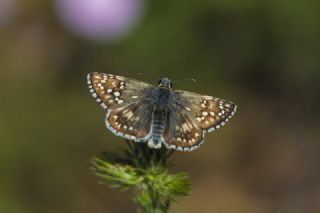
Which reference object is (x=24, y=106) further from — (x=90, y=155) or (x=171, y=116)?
(x=171, y=116)

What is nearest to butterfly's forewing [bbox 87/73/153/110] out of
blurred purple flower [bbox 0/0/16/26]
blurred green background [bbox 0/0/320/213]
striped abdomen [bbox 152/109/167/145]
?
striped abdomen [bbox 152/109/167/145]

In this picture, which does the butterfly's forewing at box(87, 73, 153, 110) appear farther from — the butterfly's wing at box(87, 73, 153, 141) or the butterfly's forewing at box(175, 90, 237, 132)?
the butterfly's forewing at box(175, 90, 237, 132)

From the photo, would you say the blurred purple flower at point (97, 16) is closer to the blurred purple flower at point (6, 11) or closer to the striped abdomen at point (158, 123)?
the blurred purple flower at point (6, 11)

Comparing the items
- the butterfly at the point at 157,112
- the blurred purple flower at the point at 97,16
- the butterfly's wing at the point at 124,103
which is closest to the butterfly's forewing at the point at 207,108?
the butterfly at the point at 157,112

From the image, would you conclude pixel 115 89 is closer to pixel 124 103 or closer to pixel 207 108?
pixel 124 103

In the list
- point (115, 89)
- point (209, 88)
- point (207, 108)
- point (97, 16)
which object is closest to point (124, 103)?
point (115, 89)

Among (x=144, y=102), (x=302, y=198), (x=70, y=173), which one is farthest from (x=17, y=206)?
(x=144, y=102)
